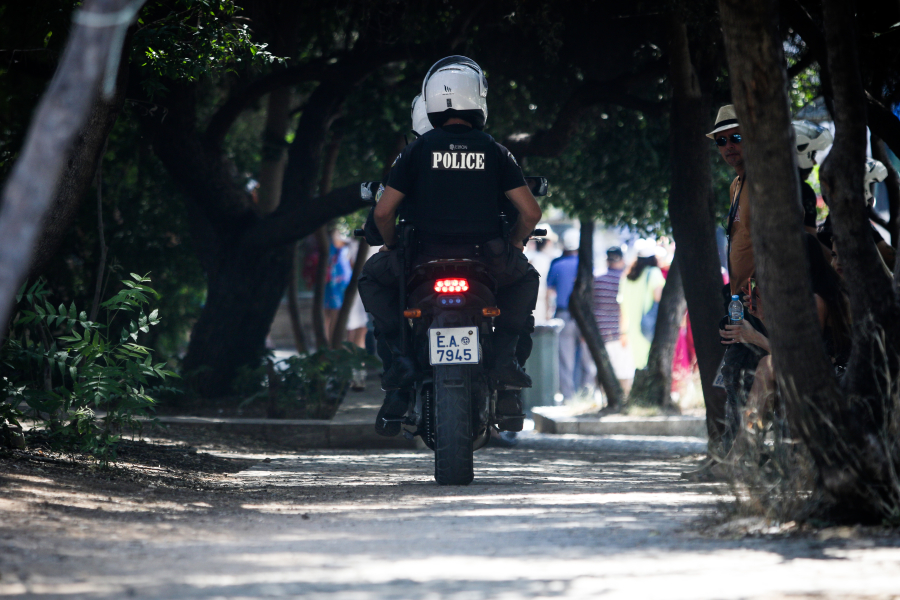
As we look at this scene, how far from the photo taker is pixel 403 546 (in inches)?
152

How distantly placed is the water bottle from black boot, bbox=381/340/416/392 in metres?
1.75

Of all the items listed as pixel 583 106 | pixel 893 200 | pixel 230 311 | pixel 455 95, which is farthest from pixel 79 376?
pixel 893 200

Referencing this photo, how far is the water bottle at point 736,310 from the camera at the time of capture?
585 centimetres

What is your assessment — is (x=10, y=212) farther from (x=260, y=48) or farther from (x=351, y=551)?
(x=260, y=48)

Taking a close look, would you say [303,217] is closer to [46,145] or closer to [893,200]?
[893,200]

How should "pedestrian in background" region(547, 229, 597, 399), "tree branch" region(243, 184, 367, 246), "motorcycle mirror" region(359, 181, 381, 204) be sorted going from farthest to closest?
1. "pedestrian in background" region(547, 229, 597, 399)
2. "tree branch" region(243, 184, 367, 246)
3. "motorcycle mirror" region(359, 181, 381, 204)

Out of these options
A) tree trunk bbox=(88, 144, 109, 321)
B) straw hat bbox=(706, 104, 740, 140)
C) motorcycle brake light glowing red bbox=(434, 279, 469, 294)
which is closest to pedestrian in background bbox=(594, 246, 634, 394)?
tree trunk bbox=(88, 144, 109, 321)

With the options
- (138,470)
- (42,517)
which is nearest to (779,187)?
(42,517)

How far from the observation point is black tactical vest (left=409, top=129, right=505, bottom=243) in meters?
6.11

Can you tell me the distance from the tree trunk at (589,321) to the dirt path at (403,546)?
571 centimetres

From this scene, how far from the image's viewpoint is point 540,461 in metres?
8.46

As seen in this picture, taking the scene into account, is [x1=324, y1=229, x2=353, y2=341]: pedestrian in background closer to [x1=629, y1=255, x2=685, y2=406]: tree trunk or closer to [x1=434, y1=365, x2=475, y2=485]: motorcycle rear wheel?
[x1=629, y1=255, x2=685, y2=406]: tree trunk

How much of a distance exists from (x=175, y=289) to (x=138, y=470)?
5.90m

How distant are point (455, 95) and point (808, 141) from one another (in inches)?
85.5
